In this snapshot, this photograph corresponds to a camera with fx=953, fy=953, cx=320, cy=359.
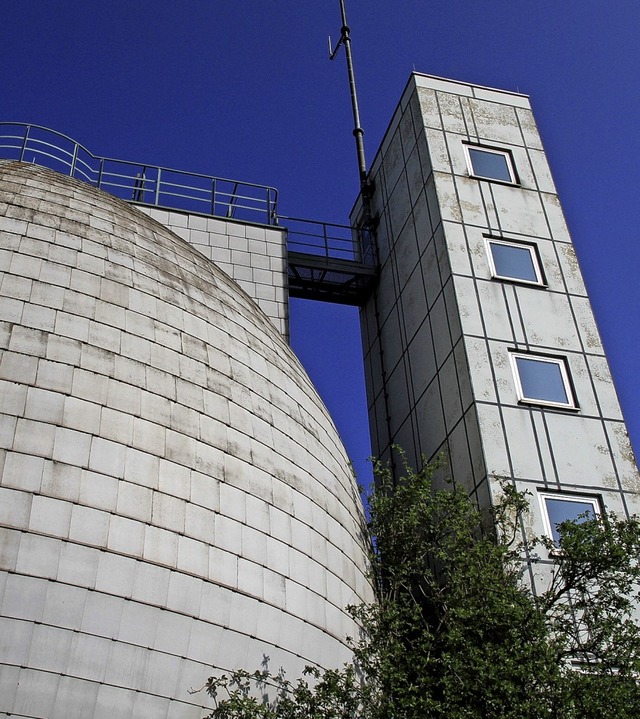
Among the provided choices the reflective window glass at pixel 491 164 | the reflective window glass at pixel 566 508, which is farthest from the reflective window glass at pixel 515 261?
the reflective window glass at pixel 566 508

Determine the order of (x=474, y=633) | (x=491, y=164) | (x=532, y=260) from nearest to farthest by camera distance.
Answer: (x=474, y=633), (x=532, y=260), (x=491, y=164)

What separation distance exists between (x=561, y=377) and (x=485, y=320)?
6.61 ft

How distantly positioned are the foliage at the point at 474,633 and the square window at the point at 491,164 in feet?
31.6

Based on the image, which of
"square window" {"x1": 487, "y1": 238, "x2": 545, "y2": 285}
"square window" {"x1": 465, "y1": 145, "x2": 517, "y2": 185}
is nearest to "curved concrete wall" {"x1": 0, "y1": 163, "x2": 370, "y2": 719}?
"square window" {"x1": 487, "y1": 238, "x2": 545, "y2": 285}

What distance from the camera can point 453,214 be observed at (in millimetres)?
22328

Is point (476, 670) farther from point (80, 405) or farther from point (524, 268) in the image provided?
point (524, 268)

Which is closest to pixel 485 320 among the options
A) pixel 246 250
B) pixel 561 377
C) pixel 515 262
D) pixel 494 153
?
pixel 561 377

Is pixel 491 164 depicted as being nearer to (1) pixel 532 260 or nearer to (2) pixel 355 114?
(1) pixel 532 260

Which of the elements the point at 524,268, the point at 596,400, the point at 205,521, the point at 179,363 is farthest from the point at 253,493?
the point at 524,268

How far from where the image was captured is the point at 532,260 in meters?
22.3

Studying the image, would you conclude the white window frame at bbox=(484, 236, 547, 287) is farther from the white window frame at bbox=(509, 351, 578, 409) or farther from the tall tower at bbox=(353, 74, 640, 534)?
the white window frame at bbox=(509, 351, 578, 409)

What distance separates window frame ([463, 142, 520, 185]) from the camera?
23.6m

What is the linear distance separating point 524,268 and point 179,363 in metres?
10.2

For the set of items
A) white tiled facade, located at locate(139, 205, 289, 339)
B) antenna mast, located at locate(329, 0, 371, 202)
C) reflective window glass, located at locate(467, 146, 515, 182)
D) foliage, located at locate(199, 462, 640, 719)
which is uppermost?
antenna mast, located at locate(329, 0, 371, 202)
